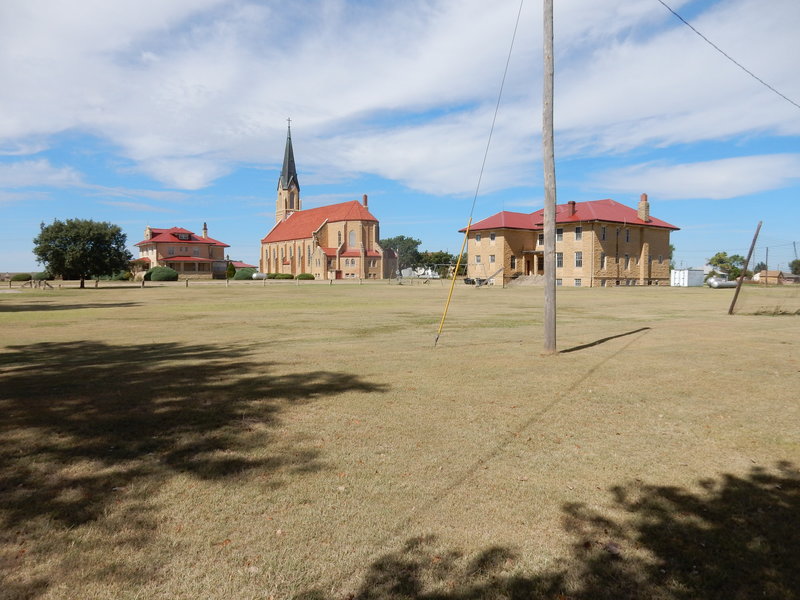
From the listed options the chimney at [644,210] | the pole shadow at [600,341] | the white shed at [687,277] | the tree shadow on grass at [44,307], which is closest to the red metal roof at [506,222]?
the chimney at [644,210]

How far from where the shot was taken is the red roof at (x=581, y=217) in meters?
63.1

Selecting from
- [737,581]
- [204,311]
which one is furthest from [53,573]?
[204,311]

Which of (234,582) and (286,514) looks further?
(286,514)

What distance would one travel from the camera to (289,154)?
124 metres

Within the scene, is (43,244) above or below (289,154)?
below

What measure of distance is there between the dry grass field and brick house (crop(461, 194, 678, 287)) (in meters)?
54.6

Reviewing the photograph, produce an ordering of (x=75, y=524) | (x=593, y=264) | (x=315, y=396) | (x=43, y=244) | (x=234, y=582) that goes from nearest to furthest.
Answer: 1. (x=234, y=582)
2. (x=75, y=524)
3. (x=315, y=396)
4. (x=43, y=244)
5. (x=593, y=264)

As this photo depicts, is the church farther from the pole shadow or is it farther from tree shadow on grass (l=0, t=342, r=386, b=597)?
tree shadow on grass (l=0, t=342, r=386, b=597)

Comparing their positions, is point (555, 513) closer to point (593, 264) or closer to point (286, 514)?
point (286, 514)

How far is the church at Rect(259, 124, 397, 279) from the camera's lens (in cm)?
10538

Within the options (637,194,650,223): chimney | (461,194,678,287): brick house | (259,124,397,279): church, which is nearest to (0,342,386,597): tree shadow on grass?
(461,194,678,287): brick house

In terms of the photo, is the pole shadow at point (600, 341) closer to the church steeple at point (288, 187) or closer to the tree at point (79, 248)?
the tree at point (79, 248)

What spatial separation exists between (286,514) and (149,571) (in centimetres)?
109

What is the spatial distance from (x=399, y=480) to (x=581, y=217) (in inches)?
2467
